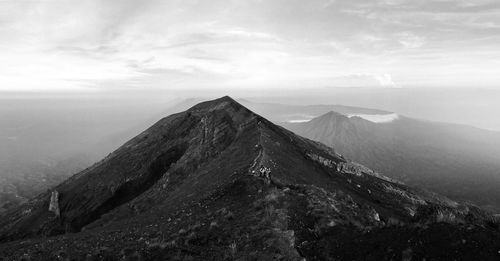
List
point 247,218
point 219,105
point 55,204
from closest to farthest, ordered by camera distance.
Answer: point 247,218
point 55,204
point 219,105

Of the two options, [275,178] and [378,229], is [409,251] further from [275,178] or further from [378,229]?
[275,178]

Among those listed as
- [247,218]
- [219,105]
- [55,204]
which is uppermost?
[219,105]

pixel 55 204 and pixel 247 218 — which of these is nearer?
pixel 247 218

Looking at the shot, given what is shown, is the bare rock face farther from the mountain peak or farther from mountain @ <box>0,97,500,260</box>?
the mountain peak

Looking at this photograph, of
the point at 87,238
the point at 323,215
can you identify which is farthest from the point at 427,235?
the point at 87,238

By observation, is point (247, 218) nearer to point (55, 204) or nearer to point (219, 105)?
point (219, 105)

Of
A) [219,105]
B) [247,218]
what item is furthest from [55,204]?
[247,218]

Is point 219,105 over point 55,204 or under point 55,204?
over

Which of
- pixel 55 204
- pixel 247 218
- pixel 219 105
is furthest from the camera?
pixel 219 105

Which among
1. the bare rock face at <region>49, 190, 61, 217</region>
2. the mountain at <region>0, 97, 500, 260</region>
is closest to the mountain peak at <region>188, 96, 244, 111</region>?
the mountain at <region>0, 97, 500, 260</region>
